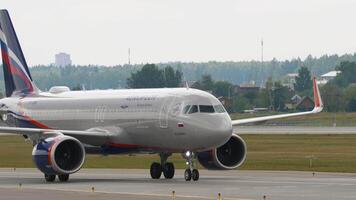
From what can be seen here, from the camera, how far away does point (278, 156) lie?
76625 millimetres

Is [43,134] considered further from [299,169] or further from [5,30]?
[299,169]

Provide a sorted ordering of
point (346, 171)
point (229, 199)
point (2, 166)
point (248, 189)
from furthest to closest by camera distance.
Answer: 1. point (2, 166)
2. point (346, 171)
3. point (248, 189)
4. point (229, 199)

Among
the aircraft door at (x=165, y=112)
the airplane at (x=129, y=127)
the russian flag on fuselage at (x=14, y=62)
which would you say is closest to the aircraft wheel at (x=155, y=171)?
the airplane at (x=129, y=127)

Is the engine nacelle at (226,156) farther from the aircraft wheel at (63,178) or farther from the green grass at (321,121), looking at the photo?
the green grass at (321,121)

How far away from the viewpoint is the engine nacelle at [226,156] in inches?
2187

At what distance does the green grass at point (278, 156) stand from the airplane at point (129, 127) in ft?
20.7

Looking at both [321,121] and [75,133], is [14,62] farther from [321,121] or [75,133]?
[321,121]

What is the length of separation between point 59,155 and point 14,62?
11116 mm

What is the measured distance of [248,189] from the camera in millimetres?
46031

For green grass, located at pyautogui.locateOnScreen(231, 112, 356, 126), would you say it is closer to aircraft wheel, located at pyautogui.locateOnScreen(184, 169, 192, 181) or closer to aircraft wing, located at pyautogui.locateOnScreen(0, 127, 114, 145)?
aircraft wing, located at pyautogui.locateOnScreen(0, 127, 114, 145)

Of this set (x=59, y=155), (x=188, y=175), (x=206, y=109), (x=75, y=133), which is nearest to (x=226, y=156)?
(x=188, y=175)

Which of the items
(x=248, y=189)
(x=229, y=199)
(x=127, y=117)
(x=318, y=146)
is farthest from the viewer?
(x=318, y=146)

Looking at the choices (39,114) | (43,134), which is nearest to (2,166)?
(39,114)

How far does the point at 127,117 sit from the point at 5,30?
38.6 ft
